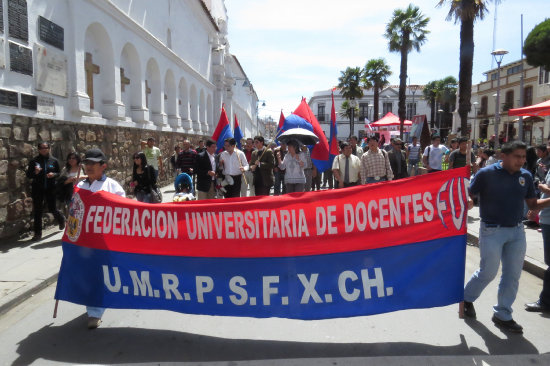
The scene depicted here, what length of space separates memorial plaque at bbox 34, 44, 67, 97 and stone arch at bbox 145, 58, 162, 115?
7.01 m

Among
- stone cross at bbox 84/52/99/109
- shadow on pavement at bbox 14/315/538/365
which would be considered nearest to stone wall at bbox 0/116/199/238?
stone cross at bbox 84/52/99/109

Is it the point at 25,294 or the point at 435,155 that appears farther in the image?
the point at 435,155

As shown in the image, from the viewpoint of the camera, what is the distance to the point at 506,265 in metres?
3.85

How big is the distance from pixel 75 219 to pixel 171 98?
15180mm

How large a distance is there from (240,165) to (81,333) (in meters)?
5.47

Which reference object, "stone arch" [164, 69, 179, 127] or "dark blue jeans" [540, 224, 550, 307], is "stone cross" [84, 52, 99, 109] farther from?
"dark blue jeans" [540, 224, 550, 307]

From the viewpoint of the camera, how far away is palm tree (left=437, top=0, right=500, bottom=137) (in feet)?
57.9

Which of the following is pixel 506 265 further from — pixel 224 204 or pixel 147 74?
pixel 147 74

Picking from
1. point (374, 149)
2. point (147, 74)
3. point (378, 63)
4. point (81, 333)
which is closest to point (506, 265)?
point (81, 333)

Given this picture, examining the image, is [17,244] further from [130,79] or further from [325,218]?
[130,79]

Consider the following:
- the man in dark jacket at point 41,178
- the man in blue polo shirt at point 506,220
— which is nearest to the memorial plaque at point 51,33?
the man in dark jacket at point 41,178

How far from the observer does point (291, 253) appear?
360 centimetres

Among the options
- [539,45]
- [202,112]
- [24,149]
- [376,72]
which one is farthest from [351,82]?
[24,149]

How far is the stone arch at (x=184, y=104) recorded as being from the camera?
20.1 meters
